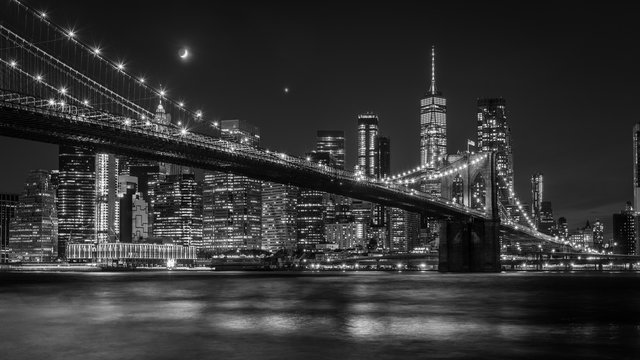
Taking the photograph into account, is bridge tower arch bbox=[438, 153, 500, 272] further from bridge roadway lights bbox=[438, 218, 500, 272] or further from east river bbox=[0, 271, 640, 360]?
east river bbox=[0, 271, 640, 360]

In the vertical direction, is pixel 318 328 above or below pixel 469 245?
below

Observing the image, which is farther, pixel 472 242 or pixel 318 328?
pixel 472 242

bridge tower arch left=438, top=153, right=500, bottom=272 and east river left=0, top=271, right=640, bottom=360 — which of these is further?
bridge tower arch left=438, top=153, right=500, bottom=272

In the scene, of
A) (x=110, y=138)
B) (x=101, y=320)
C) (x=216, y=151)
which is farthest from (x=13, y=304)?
(x=216, y=151)

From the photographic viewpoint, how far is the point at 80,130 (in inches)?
1900

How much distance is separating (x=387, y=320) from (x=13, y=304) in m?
16.4

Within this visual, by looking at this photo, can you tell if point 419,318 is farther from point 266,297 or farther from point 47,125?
point 47,125

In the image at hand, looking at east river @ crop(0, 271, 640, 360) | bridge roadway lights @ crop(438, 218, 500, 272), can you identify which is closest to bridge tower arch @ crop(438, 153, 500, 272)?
bridge roadway lights @ crop(438, 218, 500, 272)

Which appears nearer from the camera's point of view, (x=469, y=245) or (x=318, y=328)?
(x=318, y=328)

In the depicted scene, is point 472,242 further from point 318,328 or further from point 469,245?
point 318,328

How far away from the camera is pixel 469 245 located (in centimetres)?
8050

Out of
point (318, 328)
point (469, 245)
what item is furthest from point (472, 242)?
point (318, 328)

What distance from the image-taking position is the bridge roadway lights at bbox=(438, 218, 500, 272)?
79.1 metres

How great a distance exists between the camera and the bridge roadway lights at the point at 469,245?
7909 centimetres
